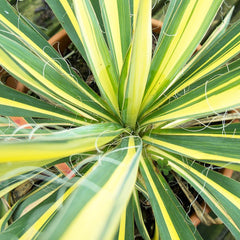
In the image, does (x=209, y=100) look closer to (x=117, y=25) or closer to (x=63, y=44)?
(x=117, y=25)

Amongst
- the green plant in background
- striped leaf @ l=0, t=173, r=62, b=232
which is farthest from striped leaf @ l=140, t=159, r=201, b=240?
striped leaf @ l=0, t=173, r=62, b=232

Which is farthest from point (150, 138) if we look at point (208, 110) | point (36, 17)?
point (36, 17)

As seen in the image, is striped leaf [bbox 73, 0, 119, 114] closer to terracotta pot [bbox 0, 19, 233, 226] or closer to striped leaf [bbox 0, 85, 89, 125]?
striped leaf [bbox 0, 85, 89, 125]

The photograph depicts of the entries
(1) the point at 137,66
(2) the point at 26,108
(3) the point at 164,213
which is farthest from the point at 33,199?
(1) the point at 137,66

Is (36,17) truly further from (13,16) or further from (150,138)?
(150,138)

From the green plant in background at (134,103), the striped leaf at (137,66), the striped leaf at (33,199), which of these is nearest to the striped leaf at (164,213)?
the green plant in background at (134,103)

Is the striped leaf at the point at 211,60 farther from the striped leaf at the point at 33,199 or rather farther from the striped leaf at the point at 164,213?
the striped leaf at the point at 33,199
